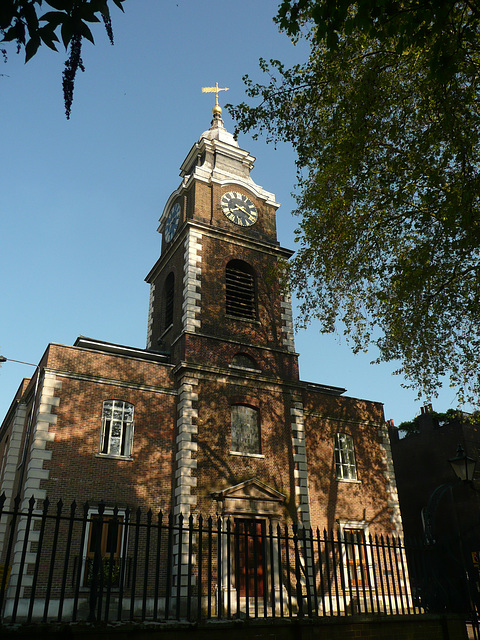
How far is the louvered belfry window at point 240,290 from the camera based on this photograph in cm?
2323

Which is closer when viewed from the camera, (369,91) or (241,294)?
(369,91)

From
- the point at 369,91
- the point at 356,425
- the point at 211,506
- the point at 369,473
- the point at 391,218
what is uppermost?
the point at 369,91

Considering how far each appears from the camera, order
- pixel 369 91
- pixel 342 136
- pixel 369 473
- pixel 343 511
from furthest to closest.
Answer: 1. pixel 369 473
2. pixel 343 511
3. pixel 342 136
4. pixel 369 91

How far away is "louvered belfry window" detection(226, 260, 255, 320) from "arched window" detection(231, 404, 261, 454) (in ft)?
14.2

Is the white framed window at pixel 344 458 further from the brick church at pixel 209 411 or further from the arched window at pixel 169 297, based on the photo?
the arched window at pixel 169 297

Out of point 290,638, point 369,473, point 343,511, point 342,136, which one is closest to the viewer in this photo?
point 290,638

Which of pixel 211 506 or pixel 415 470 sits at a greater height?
pixel 415 470

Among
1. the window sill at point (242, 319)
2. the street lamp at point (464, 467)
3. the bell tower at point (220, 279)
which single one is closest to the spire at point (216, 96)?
the bell tower at point (220, 279)

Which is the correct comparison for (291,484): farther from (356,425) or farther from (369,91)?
(369,91)

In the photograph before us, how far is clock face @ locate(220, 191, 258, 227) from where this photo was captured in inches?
997

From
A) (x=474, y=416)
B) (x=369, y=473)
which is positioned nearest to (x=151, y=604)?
(x=369, y=473)

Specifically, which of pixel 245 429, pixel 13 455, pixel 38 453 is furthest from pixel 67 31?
pixel 13 455

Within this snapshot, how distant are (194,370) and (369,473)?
927 centimetres

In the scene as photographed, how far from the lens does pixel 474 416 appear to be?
18.9 meters
